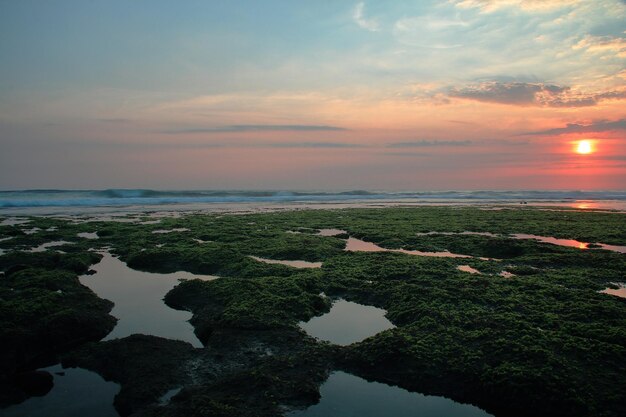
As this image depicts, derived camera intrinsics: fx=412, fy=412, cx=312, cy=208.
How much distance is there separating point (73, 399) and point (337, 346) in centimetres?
420

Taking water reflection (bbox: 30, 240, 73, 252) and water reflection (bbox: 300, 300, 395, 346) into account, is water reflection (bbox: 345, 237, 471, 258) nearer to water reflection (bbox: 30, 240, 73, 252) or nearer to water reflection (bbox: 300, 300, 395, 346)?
water reflection (bbox: 300, 300, 395, 346)

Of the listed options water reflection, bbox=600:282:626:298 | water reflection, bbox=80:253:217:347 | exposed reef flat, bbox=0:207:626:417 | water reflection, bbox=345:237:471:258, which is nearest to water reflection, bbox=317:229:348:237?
water reflection, bbox=345:237:471:258

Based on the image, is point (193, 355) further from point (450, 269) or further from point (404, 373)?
point (450, 269)

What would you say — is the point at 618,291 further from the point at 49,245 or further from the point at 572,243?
the point at 49,245

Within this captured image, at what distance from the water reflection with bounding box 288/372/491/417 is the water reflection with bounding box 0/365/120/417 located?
2.75 m

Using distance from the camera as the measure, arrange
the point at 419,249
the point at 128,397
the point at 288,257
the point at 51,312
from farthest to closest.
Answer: the point at 419,249, the point at 288,257, the point at 51,312, the point at 128,397

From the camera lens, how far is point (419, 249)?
59.6ft

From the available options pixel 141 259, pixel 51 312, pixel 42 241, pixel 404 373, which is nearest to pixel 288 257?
pixel 141 259

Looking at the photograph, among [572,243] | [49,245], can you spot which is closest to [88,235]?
[49,245]

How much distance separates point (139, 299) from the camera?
11000 mm

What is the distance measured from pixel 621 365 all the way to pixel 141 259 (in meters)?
14.4

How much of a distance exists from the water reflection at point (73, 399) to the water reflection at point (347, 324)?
12.6ft

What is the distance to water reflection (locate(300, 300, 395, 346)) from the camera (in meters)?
8.24

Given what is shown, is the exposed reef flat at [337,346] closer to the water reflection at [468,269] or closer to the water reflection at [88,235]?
the water reflection at [468,269]
